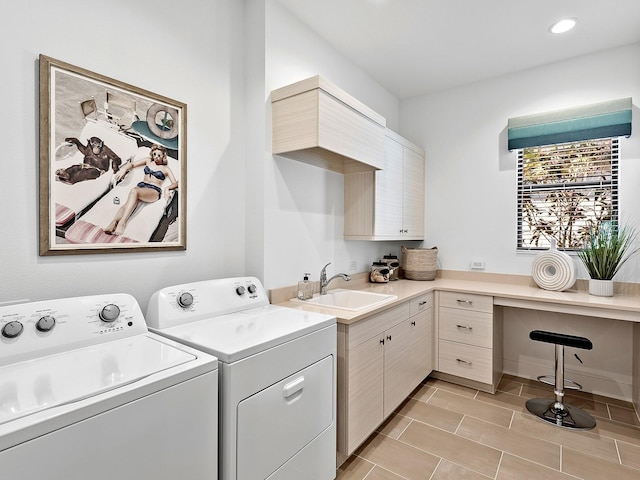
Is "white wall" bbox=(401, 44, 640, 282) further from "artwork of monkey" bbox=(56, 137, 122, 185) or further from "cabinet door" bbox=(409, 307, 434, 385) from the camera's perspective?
"artwork of monkey" bbox=(56, 137, 122, 185)

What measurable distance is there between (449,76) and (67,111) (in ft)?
10.1

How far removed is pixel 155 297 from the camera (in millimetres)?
1568

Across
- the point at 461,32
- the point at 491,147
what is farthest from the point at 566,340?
the point at 461,32

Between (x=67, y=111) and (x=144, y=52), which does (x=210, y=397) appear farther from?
(x=144, y=52)

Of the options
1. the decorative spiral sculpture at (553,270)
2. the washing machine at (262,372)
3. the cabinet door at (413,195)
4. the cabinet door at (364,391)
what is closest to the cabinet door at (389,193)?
the cabinet door at (413,195)

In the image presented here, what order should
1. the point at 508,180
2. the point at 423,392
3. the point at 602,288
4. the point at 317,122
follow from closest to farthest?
the point at 317,122
the point at 602,288
the point at 423,392
the point at 508,180

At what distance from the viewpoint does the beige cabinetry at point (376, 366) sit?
1859 millimetres

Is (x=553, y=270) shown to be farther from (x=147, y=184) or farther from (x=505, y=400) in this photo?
(x=147, y=184)

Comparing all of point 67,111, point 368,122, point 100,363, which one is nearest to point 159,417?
point 100,363

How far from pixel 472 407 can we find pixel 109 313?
8.26 ft

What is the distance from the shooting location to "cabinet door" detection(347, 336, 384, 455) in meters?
1.88

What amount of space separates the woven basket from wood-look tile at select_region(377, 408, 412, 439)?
1.30 metres

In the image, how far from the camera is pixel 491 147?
10.7 ft

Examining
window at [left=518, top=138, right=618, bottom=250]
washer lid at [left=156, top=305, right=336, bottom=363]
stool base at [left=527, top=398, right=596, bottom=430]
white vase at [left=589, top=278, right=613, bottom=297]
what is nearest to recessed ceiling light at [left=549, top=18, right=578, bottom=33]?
window at [left=518, top=138, right=618, bottom=250]
